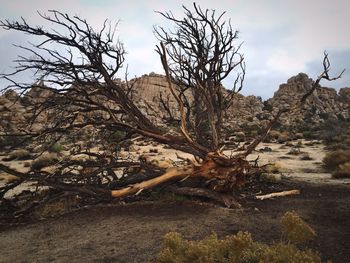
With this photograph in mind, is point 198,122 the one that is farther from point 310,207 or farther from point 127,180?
point 310,207

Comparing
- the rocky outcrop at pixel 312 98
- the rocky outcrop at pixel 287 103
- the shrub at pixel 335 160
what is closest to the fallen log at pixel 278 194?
the shrub at pixel 335 160

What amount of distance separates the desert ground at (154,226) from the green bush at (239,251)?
0.86 metres

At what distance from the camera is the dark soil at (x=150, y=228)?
5.41 metres

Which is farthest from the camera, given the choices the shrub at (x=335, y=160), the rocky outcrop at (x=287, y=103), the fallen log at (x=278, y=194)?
the rocky outcrop at (x=287, y=103)

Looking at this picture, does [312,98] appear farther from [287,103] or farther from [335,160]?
[335,160]

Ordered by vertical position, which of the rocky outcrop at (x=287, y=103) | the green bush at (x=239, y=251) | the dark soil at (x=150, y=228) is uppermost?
the rocky outcrop at (x=287, y=103)

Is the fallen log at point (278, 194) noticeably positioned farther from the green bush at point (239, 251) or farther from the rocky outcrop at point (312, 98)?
the rocky outcrop at point (312, 98)

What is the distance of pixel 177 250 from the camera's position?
423cm

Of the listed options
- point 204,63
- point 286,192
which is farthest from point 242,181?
point 204,63

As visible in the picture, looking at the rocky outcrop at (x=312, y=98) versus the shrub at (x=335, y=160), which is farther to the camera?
the rocky outcrop at (x=312, y=98)

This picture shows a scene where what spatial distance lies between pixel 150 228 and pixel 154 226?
4.5 inches

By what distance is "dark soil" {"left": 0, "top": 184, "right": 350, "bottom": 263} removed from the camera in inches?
213

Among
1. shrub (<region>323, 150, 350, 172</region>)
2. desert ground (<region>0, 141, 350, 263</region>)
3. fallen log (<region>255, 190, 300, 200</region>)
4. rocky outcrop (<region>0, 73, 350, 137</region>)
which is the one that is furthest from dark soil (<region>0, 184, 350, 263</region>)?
rocky outcrop (<region>0, 73, 350, 137</region>)

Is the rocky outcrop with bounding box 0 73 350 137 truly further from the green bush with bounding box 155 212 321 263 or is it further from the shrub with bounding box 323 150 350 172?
the green bush with bounding box 155 212 321 263
